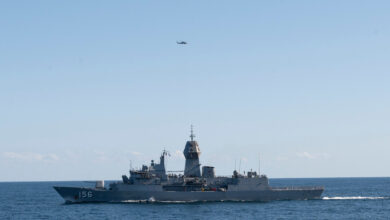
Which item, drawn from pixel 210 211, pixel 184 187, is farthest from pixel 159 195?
pixel 210 211

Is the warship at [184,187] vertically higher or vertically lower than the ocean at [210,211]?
higher

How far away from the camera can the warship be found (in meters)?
59.1

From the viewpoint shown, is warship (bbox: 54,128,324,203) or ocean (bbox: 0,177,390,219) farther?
warship (bbox: 54,128,324,203)

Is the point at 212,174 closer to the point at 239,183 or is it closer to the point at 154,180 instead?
the point at 239,183

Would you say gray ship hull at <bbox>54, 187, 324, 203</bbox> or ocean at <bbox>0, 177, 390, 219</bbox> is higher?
gray ship hull at <bbox>54, 187, 324, 203</bbox>

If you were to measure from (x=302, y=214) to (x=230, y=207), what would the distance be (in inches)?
330

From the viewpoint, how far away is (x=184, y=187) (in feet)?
200

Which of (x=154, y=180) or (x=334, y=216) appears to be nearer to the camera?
(x=334, y=216)

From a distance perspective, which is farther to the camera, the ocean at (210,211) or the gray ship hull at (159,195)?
the gray ship hull at (159,195)

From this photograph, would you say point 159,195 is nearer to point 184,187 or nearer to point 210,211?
point 184,187

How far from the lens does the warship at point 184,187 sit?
59125 mm

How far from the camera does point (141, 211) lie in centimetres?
5225

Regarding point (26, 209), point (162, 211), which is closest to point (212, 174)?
point (162, 211)

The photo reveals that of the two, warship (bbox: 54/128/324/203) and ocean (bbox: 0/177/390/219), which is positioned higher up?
warship (bbox: 54/128/324/203)
